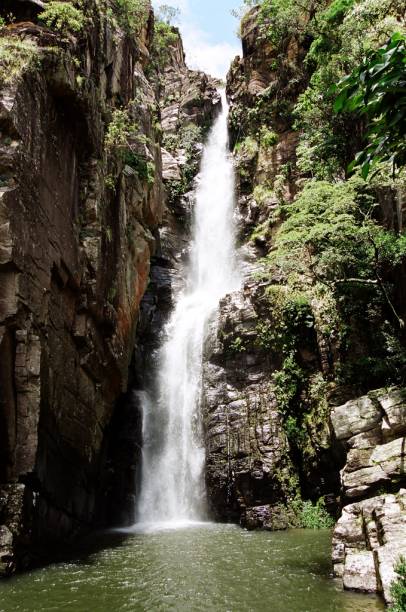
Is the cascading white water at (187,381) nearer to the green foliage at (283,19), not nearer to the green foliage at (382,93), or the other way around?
the green foliage at (283,19)

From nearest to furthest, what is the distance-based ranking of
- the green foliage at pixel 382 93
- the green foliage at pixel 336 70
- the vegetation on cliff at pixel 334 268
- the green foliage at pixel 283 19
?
the green foliage at pixel 382 93 < the vegetation on cliff at pixel 334 268 < the green foliage at pixel 336 70 < the green foliage at pixel 283 19

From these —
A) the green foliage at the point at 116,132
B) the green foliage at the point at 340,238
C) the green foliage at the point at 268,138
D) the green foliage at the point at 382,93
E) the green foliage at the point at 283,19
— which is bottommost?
the green foliage at the point at 382,93

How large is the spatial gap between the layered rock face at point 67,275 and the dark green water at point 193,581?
1.40 m

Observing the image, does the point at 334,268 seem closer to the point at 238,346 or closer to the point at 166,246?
the point at 238,346

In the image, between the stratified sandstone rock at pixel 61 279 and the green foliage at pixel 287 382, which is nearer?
the stratified sandstone rock at pixel 61 279

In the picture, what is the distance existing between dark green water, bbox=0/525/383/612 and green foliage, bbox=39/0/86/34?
14291 mm

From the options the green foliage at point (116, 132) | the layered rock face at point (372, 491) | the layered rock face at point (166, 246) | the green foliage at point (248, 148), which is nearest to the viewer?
the layered rock face at point (372, 491)

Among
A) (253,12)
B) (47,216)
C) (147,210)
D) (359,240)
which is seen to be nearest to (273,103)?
(253,12)

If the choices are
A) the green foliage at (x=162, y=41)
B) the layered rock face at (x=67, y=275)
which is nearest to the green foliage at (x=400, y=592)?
the layered rock face at (x=67, y=275)

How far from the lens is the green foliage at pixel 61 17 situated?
1434 centimetres

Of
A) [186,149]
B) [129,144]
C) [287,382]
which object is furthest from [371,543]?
[186,149]

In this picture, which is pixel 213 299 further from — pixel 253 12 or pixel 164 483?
Result: pixel 253 12

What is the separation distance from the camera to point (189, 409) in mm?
20719

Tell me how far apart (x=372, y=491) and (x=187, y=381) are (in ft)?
38.2
